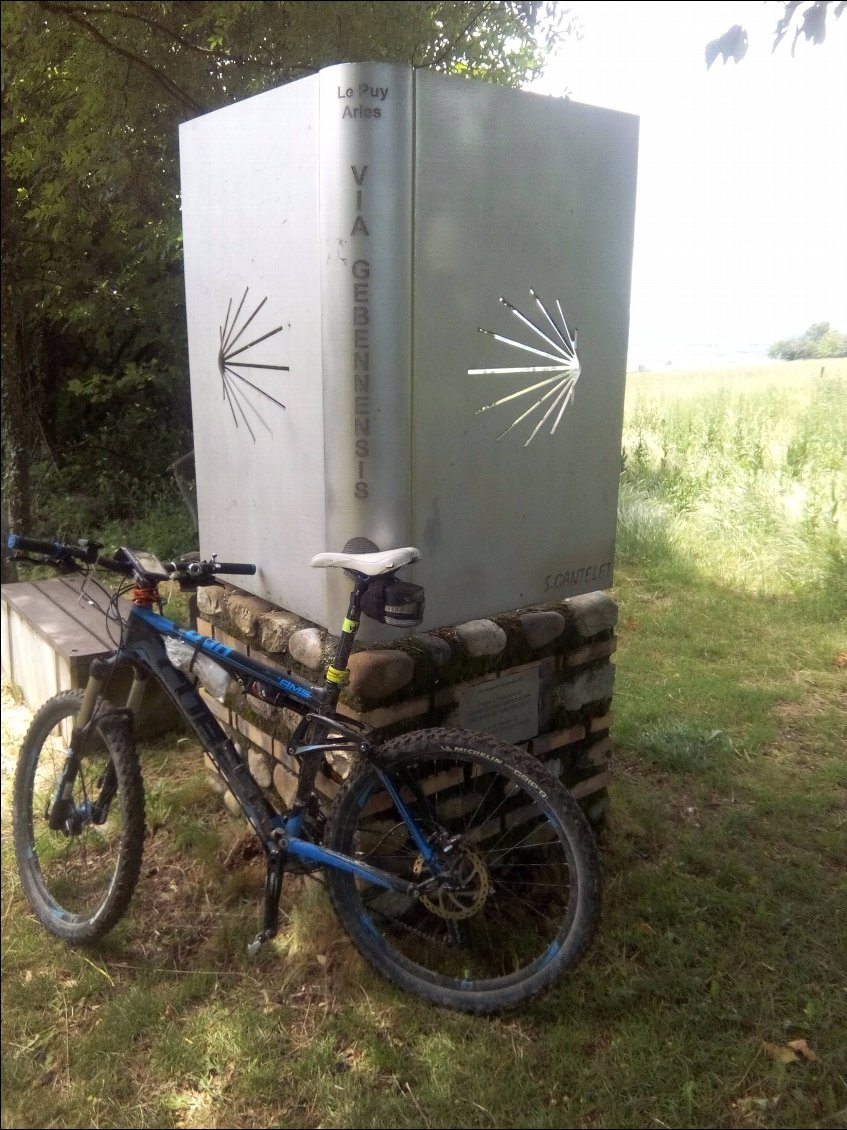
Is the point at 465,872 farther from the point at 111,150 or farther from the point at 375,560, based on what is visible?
the point at 111,150

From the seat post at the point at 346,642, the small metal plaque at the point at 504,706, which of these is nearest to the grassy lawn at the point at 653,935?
the small metal plaque at the point at 504,706

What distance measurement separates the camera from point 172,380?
4.07 m

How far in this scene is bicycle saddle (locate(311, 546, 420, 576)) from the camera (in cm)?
191

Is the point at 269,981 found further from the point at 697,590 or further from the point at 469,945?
the point at 697,590

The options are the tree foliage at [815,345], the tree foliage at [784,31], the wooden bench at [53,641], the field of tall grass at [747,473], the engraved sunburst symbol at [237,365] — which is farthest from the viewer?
the wooden bench at [53,641]

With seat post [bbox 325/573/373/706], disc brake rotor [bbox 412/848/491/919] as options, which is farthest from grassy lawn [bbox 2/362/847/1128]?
seat post [bbox 325/573/373/706]

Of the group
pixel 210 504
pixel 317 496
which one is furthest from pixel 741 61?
pixel 210 504

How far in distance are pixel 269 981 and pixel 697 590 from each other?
1709 mm

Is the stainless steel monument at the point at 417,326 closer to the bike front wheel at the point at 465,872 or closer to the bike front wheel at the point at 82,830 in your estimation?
the bike front wheel at the point at 465,872

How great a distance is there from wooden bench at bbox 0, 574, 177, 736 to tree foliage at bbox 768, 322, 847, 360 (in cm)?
219

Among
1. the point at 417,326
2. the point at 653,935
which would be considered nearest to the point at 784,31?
the point at 417,326

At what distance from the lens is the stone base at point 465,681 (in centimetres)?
220

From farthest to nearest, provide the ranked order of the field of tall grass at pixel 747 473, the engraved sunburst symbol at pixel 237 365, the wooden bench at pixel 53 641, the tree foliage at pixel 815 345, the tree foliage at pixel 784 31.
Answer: the wooden bench at pixel 53 641, the engraved sunburst symbol at pixel 237 365, the field of tall grass at pixel 747 473, the tree foliage at pixel 815 345, the tree foliage at pixel 784 31

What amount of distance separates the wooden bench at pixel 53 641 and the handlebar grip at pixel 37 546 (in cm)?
101
